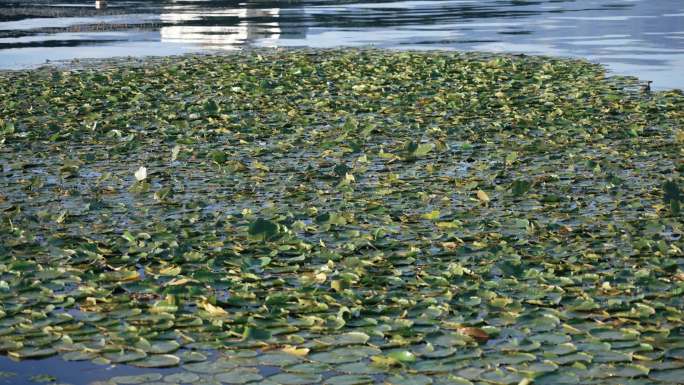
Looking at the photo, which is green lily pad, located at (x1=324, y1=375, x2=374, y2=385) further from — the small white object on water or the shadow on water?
the small white object on water

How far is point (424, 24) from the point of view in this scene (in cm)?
2698

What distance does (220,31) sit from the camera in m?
25.1

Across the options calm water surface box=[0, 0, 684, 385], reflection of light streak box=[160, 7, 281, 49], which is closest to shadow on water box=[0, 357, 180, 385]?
calm water surface box=[0, 0, 684, 385]

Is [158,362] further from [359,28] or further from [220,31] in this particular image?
[359,28]

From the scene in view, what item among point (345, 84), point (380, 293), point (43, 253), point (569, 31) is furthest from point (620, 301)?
point (569, 31)

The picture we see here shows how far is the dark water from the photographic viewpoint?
20109mm

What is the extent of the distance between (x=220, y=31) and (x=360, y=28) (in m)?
3.33

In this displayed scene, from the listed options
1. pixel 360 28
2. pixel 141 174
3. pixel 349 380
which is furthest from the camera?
pixel 360 28

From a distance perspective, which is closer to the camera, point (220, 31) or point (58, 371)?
point (58, 371)

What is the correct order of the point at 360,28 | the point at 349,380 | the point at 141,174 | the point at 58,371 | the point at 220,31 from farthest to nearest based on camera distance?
the point at 360,28, the point at 220,31, the point at 141,174, the point at 58,371, the point at 349,380

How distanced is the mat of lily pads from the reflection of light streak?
881cm

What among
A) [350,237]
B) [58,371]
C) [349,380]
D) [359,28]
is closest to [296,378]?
[349,380]

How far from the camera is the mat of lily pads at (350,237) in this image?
536 centimetres

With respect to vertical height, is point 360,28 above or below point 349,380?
below
